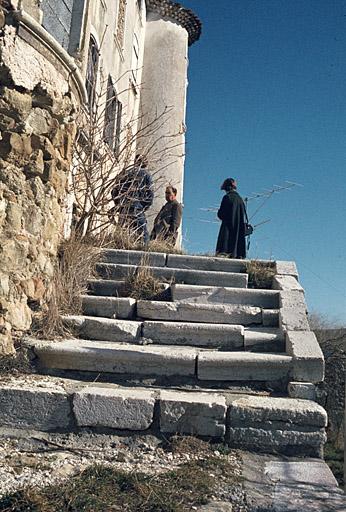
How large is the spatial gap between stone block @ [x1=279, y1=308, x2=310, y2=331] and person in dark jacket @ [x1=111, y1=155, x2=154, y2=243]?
2.85 metres

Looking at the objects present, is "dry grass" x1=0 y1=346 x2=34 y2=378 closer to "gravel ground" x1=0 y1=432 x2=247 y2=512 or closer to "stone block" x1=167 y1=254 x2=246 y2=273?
"gravel ground" x1=0 y1=432 x2=247 y2=512

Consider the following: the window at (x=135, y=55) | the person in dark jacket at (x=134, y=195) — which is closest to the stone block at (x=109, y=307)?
the person in dark jacket at (x=134, y=195)

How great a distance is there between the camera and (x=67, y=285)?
530 cm

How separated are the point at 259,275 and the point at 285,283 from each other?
1.34 feet

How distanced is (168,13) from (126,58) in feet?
12.0

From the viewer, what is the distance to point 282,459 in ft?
11.9

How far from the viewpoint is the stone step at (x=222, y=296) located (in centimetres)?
562

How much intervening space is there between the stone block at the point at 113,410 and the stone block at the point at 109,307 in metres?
1.62

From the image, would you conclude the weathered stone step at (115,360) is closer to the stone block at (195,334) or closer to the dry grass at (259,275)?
the stone block at (195,334)

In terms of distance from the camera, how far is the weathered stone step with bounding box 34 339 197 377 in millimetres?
4363

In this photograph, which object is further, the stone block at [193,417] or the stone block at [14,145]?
A: the stone block at [14,145]

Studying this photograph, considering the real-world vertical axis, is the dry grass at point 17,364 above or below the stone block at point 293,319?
below

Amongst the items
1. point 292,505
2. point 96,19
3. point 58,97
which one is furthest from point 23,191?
point 96,19

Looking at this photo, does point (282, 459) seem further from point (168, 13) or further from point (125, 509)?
point (168, 13)
